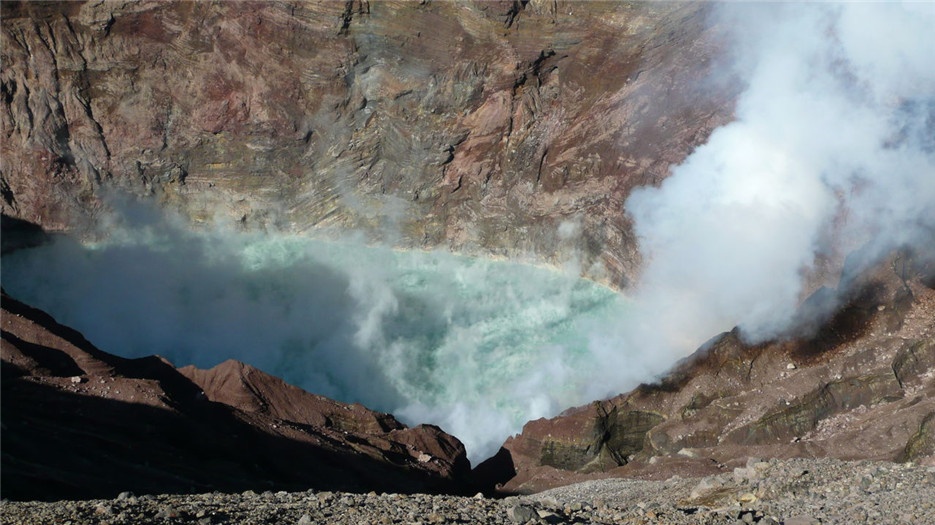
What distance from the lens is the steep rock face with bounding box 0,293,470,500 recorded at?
19.1 meters

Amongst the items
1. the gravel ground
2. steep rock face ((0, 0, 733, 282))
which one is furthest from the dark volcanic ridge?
steep rock face ((0, 0, 733, 282))

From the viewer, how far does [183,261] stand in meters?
36.4

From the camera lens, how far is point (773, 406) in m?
23.9

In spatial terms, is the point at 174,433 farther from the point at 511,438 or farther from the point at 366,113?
the point at 366,113

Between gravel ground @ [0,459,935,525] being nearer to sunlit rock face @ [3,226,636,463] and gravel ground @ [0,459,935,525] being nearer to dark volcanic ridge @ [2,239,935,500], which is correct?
dark volcanic ridge @ [2,239,935,500]

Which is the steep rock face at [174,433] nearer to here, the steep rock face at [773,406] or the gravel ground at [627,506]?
the steep rock face at [773,406]

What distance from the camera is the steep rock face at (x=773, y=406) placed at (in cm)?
2286

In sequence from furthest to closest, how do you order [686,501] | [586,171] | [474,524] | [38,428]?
[586,171] < [38,428] < [686,501] < [474,524]

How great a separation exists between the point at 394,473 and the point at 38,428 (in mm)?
7754

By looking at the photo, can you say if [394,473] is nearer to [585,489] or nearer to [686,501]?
[585,489]

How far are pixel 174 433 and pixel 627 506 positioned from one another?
9.77 metres

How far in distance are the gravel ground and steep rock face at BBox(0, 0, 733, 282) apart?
1659 centimetres

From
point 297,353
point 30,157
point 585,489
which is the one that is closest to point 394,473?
point 585,489

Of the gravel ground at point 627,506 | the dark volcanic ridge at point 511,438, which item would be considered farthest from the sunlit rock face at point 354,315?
the gravel ground at point 627,506
